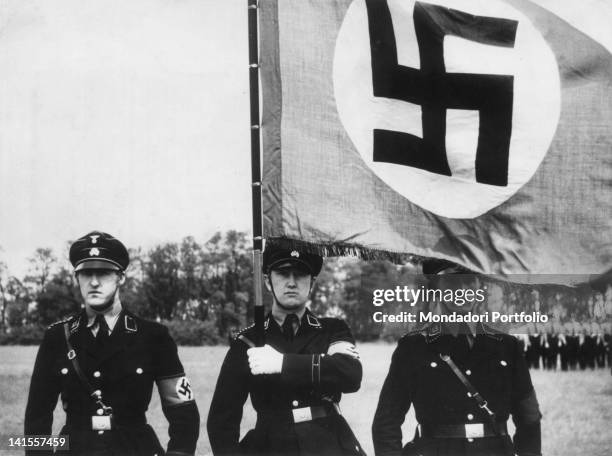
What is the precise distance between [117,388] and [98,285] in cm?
52

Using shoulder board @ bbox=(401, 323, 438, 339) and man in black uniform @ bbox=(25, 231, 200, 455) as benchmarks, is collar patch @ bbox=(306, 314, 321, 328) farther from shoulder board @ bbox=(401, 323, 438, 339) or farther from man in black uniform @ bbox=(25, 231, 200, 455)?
man in black uniform @ bbox=(25, 231, 200, 455)

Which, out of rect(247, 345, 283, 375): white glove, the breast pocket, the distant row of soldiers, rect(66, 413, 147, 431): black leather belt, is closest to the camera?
rect(247, 345, 283, 375): white glove

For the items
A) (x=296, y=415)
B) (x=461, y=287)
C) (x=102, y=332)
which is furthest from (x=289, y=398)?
(x=461, y=287)

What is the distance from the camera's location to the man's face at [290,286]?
4203 mm

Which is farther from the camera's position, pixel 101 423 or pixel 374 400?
pixel 374 400

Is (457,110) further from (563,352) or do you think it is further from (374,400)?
(563,352)

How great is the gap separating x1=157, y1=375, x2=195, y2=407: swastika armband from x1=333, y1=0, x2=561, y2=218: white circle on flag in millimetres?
1418

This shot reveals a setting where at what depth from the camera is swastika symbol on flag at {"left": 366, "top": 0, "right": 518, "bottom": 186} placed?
13.5ft

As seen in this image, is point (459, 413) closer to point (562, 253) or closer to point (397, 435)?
point (397, 435)

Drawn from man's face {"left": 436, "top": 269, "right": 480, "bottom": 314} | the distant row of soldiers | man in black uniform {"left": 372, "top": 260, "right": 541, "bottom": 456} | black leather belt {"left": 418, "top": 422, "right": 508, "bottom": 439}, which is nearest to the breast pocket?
man in black uniform {"left": 372, "top": 260, "right": 541, "bottom": 456}

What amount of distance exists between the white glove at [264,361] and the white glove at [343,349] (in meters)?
0.32

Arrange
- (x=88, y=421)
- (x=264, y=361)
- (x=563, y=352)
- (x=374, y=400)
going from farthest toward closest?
(x=563, y=352) → (x=374, y=400) → (x=88, y=421) → (x=264, y=361)

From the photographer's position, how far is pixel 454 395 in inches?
169

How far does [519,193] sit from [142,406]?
2146 mm
